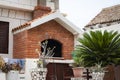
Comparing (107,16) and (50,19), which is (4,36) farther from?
(107,16)

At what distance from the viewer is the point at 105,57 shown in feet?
44.5

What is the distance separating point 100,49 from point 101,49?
46 millimetres

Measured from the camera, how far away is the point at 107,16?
2541 centimetres

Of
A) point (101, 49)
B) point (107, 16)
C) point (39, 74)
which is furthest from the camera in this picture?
point (107, 16)

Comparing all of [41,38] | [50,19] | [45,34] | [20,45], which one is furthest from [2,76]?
[50,19]

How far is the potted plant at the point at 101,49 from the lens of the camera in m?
13.5

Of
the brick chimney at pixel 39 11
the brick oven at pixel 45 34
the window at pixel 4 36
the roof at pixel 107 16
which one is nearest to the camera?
the brick oven at pixel 45 34

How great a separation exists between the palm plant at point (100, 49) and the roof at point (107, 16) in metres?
9.43

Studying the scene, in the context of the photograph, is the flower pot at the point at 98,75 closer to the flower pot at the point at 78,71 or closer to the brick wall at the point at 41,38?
the flower pot at the point at 78,71

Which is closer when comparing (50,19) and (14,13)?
(50,19)

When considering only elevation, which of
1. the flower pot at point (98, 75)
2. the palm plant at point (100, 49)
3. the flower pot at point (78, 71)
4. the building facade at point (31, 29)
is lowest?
the flower pot at point (98, 75)

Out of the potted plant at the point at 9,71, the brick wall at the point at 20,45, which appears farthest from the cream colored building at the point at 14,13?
the potted plant at the point at 9,71

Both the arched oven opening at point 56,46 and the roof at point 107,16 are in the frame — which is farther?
the roof at point 107,16

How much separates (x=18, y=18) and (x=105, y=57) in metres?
5.14
